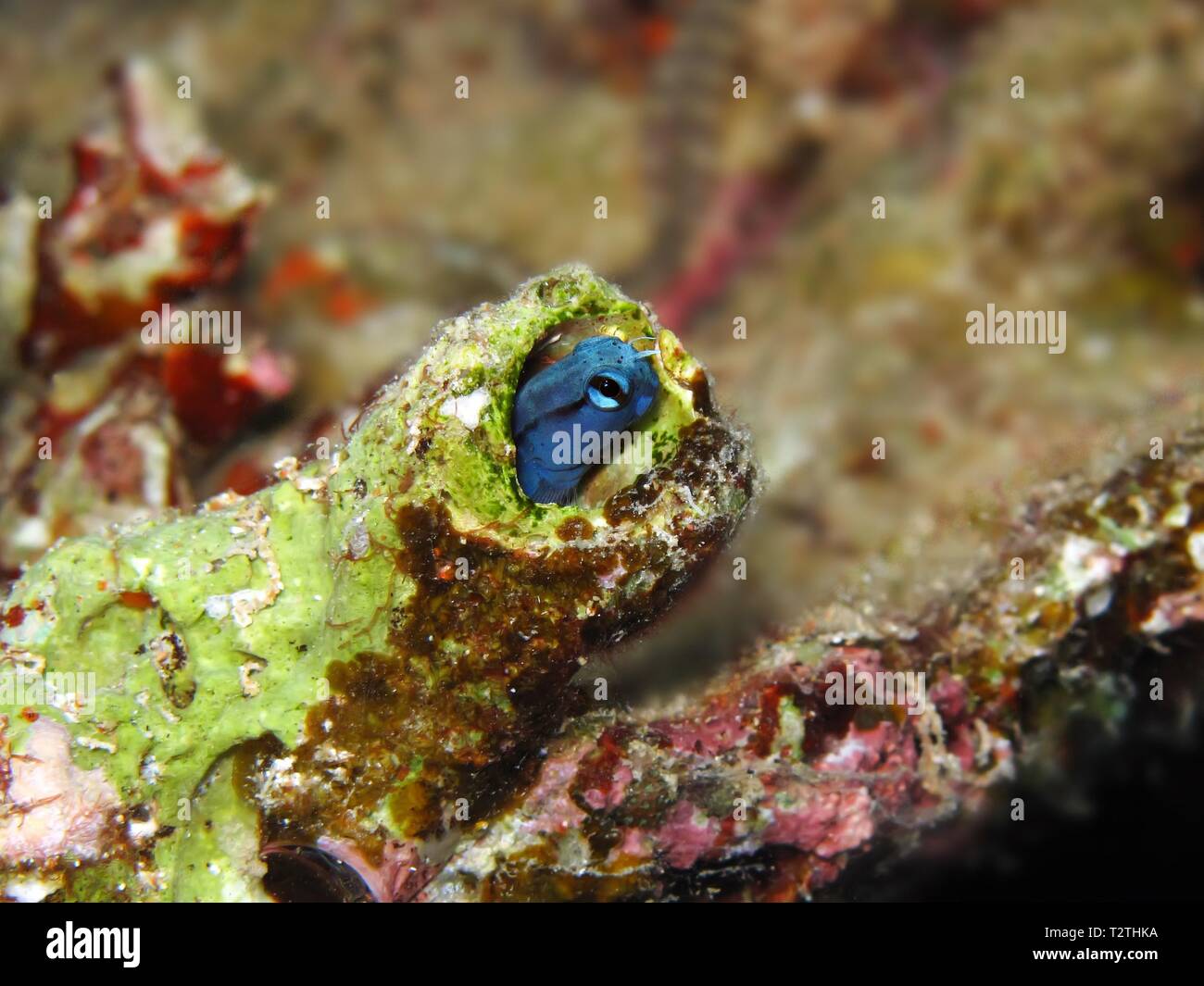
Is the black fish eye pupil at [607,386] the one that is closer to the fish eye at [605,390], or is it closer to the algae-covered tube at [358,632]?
the fish eye at [605,390]

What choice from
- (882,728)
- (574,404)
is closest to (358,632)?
(574,404)

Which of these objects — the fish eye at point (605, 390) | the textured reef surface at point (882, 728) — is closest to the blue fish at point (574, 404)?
the fish eye at point (605, 390)

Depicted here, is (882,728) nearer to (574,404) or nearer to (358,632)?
(574,404)

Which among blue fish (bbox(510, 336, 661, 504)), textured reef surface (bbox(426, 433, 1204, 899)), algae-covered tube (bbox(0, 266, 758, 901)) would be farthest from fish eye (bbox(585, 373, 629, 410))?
textured reef surface (bbox(426, 433, 1204, 899))

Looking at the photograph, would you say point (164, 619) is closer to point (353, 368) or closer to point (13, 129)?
point (353, 368)
